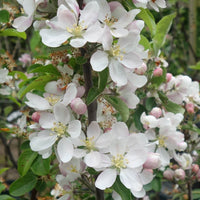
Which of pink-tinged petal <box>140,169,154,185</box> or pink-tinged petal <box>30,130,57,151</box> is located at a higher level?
pink-tinged petal <box>30,130,57,151</box>

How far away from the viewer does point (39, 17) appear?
86 centimetres

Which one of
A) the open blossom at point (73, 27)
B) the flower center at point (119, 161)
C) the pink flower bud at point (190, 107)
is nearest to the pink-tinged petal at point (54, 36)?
the open blossom at point (73, 27)

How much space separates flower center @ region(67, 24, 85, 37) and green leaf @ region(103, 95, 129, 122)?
0.65 feet

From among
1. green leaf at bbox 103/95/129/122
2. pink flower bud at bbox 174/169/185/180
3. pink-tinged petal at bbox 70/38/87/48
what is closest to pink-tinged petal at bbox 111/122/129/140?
green leaf at bbox 103/95/129/122

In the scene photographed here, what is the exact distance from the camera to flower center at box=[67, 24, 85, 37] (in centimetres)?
78

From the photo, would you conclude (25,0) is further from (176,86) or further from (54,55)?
(176,86)

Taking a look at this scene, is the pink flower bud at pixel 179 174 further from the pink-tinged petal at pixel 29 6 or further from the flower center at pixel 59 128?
the pink-tinged petal at pixel 29 6

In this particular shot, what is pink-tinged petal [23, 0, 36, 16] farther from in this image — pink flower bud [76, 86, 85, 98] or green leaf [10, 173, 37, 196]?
green leaf [10, 173, 37, 196]

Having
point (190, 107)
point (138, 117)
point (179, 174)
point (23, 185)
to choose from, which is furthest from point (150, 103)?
point (23, 185)

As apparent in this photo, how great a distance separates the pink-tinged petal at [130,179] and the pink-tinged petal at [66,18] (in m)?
0.41

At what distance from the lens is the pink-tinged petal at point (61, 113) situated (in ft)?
2.80

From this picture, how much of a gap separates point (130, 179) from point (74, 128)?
0.20 m

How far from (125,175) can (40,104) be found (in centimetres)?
31

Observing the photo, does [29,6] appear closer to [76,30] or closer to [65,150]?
[76,30]
